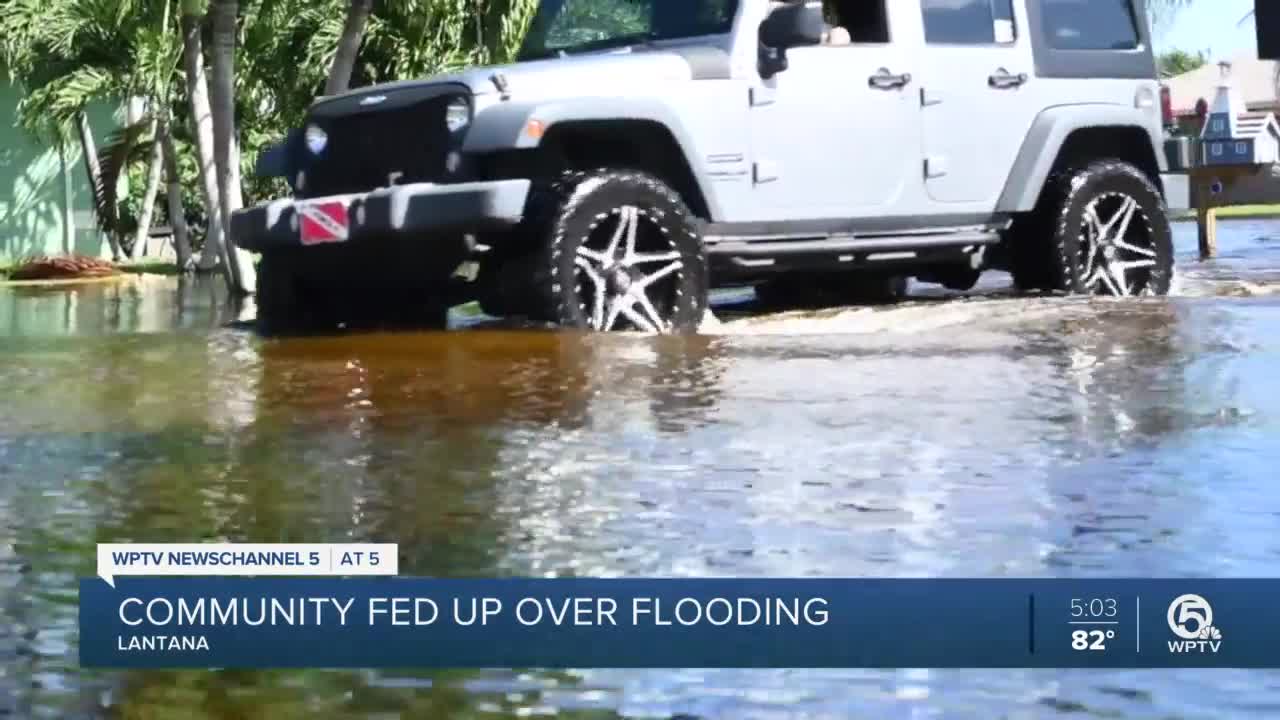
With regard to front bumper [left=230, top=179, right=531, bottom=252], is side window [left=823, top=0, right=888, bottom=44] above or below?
above

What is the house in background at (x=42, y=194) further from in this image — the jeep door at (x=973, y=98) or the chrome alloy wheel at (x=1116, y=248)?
the jeep door at (x=973, y=98)

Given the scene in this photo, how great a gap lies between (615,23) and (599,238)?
72.2 inches

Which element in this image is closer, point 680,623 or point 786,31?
point 680,623

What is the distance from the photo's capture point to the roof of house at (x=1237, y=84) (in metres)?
66.4

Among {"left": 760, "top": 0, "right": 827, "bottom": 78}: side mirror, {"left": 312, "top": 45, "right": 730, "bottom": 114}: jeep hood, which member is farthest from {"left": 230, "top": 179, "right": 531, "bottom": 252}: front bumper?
{"left": 760, "top": 0, "right": 827, "bottom": 78}: side mirror

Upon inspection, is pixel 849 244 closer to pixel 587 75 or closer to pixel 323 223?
pixel 587 75

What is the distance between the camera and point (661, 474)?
5758 millimetres

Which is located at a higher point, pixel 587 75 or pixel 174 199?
pixel 587 75

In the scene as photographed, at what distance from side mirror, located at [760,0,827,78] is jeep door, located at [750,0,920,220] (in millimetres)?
79

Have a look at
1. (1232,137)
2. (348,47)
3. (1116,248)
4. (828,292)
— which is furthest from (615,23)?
(1232,137)

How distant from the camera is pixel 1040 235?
11.7m

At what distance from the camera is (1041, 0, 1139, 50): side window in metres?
11.9

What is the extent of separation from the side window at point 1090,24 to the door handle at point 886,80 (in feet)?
3.86

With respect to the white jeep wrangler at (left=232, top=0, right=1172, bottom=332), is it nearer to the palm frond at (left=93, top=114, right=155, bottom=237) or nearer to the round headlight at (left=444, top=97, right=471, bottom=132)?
the round headlight at (left=444, top=97, right=471, bottom=132)
